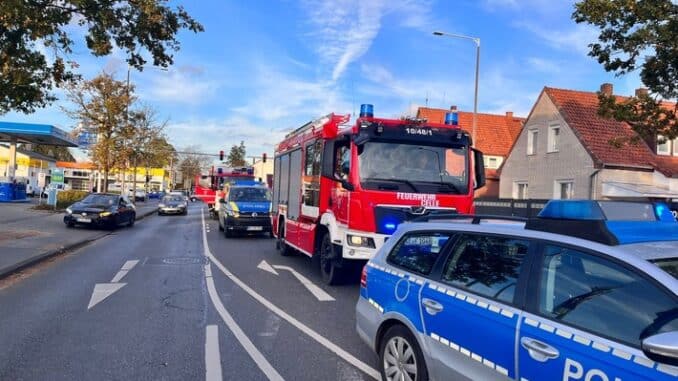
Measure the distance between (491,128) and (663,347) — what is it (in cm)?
4305

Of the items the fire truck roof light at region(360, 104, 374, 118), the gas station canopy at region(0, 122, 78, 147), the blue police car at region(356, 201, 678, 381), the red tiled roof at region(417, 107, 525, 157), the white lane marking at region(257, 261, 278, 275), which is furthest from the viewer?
the red tiled roof at region(417, 107, 525, 157)

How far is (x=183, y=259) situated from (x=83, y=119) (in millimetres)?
24890

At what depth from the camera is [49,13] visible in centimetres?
1094

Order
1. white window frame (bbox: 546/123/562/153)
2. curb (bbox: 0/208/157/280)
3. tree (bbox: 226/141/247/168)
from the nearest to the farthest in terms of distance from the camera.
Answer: curb (bbox: 0/208/157/280) < white window frame (bbox: 546/123/562/153) < tree (bbox: 226/141/247/168)

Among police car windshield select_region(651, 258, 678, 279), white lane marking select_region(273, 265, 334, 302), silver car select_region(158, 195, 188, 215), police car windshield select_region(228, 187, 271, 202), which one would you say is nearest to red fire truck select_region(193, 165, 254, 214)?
silver car select_region(158, 195, 188, 215)

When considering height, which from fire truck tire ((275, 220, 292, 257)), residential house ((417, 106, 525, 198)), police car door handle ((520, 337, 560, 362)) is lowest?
fire truck tire ((275, 220, 292, 257))

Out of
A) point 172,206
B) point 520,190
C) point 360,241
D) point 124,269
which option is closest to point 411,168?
point 360,241

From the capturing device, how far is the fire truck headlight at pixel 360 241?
8.30 m

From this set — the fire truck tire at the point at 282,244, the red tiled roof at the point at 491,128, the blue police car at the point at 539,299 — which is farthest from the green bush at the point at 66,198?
the blue police car at the point at 539,299

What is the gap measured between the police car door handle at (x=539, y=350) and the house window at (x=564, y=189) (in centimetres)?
2438

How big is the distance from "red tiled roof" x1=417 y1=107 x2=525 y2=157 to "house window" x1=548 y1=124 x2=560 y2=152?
11949 mm

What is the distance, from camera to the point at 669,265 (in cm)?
274

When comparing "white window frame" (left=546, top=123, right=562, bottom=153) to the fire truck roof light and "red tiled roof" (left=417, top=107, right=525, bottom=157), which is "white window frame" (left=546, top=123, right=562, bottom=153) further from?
the fire truck roof light

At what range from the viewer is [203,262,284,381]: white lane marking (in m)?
4.92
